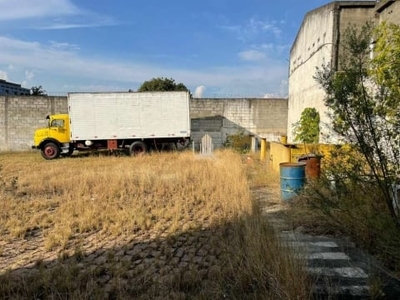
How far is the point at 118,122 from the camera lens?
55.3 feet

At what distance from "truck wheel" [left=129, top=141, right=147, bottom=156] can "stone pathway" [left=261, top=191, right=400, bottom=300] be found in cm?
1311

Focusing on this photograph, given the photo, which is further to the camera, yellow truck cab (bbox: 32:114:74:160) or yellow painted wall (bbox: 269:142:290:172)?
yellow truck cab (bbox: 32:114:74:160)

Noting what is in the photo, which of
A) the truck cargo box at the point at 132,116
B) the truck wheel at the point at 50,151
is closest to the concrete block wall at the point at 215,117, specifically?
the truck cargo box at the point at 132,116

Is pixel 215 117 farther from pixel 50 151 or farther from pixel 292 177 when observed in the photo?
pixel 292 177

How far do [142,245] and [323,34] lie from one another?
1071cm

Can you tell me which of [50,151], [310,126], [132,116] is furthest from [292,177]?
[50,151]

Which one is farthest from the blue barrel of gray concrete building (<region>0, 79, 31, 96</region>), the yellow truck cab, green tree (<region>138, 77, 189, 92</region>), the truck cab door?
gray concrete building (<region>0, 79, 31, 96</region>)

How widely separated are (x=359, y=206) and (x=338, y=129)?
906mm

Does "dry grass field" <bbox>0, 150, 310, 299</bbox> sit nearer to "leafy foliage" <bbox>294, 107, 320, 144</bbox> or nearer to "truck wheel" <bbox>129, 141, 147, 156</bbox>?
"leafy foliage" <bbox>294, 107, 320, 144</bbox>

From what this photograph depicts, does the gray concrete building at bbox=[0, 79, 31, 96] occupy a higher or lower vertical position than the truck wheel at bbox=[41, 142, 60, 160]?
higher

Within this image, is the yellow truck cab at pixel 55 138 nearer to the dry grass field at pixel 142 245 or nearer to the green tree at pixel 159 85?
the dry grass field at pixel 142 245

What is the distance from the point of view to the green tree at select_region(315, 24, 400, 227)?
321cm

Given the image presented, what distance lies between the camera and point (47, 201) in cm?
710

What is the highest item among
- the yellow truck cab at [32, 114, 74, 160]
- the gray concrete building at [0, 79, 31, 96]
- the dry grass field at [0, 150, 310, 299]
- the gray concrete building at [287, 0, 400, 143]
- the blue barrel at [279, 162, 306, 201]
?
the gray concrete building at [0, 79, 31, 96]
